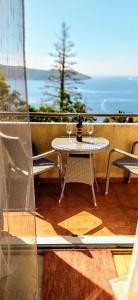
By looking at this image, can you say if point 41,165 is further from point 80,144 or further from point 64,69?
point 64,69

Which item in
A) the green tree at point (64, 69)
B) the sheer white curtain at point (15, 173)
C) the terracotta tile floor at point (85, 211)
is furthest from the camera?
the green tree at point (64, 69)

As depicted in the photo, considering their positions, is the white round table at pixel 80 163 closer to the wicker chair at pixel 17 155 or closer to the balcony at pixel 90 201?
the balcony at pixel 90 201

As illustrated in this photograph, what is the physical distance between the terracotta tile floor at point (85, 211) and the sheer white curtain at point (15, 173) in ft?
2.72

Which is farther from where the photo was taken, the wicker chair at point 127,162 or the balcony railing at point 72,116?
the balcony railing at point 72,116

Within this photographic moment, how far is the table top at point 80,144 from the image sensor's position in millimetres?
2861

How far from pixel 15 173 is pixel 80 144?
162 cm

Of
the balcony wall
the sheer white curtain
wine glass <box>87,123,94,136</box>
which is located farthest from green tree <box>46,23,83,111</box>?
the sheer white curtain

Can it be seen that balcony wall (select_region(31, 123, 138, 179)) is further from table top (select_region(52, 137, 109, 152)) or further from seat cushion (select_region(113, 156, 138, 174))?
seat cushion (select_region(113, 156, 138, 174))

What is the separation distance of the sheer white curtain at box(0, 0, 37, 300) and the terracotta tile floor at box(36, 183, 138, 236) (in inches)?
32.6

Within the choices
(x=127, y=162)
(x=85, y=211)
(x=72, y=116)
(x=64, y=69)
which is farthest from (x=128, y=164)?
(x=64, y=69)

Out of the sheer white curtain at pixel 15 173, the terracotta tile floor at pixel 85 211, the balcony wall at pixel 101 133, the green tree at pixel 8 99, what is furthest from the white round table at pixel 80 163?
the green tree at pixel 8 99

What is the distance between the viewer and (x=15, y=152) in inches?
55.4

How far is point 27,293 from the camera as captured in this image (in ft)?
5.35

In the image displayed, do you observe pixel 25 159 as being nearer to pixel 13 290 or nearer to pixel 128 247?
pixel 13 290
